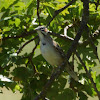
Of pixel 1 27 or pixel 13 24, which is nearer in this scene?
pixel 1 27

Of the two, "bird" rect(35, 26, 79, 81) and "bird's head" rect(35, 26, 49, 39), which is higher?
"bird's head" rect(35, 26, 49, 39)

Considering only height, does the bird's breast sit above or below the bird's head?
below

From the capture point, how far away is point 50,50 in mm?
1247

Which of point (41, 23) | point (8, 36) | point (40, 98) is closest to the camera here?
point (40, 98)

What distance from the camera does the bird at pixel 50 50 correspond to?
47.1 inches

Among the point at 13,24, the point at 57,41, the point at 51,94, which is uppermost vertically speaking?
the point at 13,24

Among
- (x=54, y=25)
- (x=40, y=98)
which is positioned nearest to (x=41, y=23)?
(x=54, y=25)

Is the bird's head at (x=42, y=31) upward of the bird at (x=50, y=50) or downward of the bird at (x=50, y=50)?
upward

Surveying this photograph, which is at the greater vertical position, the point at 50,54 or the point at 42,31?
the point at 42,31

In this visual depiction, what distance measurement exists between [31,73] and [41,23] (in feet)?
0.86

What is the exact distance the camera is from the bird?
120cm

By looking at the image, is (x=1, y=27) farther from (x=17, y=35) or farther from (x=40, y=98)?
(x=40, y=98)

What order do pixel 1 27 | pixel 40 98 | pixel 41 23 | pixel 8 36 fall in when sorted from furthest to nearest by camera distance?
pixel 41 23 → pixel 8 36 → pixel 1 27 → pixel 40 98

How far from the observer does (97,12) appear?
1.26 m
